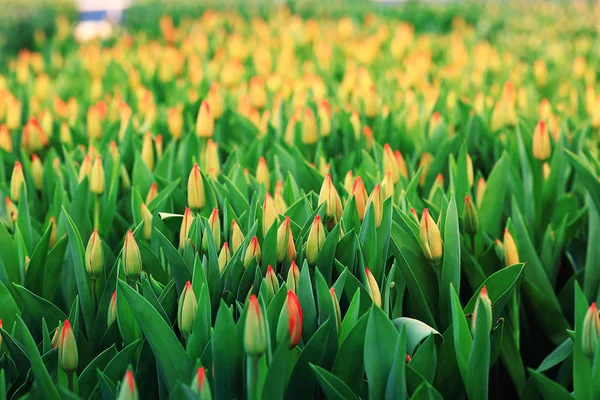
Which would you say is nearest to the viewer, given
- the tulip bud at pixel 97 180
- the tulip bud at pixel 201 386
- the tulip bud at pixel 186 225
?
the tulip bud at pixel 201 386

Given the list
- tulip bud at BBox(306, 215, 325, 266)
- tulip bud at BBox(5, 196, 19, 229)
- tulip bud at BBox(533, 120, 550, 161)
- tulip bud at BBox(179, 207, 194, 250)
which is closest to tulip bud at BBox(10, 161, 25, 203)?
tulip bud at BBox(5, 196, 19, 229)

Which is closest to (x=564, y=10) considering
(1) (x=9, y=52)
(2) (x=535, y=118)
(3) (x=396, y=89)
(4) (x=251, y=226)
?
(3) (x=396, y=89)

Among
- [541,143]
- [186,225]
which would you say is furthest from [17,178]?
[541,143]

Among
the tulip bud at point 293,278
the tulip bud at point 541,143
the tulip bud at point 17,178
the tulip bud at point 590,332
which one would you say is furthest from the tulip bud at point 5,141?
the tulip bud at point 590,332

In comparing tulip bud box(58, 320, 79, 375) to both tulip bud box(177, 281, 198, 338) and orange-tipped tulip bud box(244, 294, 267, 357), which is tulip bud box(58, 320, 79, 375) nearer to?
tulip bud box(177, 281, 198, 338)

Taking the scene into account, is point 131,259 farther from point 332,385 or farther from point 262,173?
point 262,173

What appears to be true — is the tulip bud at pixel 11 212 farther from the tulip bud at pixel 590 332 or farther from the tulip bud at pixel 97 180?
the tulip bud at pixel 590 332

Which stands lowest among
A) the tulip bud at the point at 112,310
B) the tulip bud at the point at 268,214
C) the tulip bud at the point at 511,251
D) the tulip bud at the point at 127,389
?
the tulip bud at the point at 511,251
